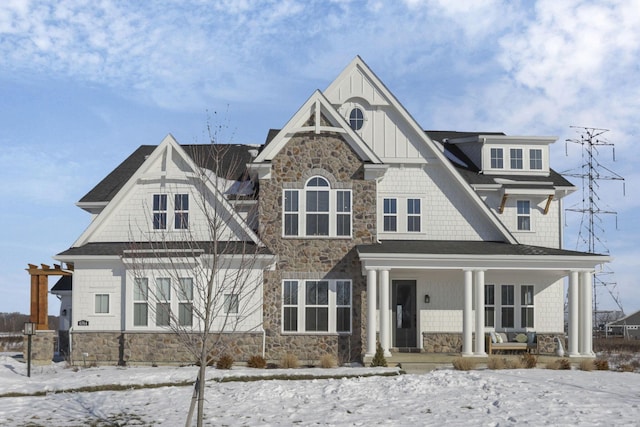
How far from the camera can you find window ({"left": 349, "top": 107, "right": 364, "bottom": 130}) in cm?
2745

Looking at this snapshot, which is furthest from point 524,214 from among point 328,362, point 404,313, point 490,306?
point 328,362

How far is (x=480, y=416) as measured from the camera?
1577 centimetres

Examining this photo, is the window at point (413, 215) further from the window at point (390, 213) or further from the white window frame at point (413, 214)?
the window at point (390, 213)

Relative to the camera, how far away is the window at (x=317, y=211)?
25.5 m

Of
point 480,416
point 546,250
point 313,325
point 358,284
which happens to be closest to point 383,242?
point 358,284

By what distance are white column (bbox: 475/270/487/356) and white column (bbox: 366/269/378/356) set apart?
3.18 m

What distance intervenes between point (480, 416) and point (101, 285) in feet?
45.0

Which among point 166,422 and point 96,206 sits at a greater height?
point 96,206

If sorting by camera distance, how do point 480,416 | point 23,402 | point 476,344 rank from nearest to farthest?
point 480,416, point 23,402, point 476,344

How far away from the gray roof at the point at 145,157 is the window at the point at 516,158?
986 cm

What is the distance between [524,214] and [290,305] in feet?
32.1

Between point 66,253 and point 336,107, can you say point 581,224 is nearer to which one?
point 336,107

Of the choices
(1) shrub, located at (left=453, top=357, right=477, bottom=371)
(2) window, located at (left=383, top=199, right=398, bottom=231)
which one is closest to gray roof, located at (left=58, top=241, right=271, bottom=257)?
(2) window, located at (left=383, top=199, right=398, bottom=231)

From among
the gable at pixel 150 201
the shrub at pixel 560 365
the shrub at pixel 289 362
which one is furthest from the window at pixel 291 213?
the shrub at pixel 560 365
